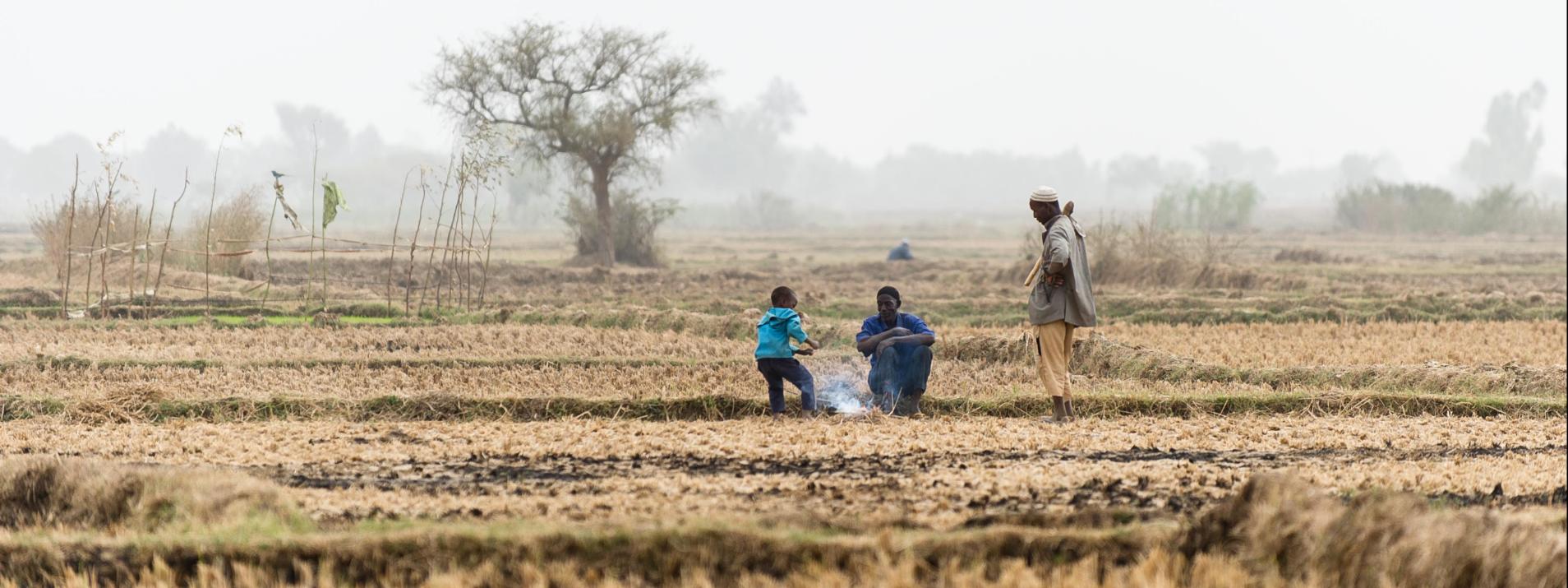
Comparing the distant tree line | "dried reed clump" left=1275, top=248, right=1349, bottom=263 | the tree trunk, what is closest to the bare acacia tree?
the tree trunk

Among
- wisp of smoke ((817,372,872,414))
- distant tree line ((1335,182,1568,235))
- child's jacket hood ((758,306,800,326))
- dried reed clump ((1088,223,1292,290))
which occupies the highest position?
distant tree line ((1335,182,1568,235))

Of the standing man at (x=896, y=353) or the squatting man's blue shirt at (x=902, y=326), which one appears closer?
the standing man at (x=896, y=353)

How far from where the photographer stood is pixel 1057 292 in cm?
902

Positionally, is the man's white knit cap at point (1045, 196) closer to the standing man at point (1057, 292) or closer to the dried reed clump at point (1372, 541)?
the standing man at point (1057, 292)

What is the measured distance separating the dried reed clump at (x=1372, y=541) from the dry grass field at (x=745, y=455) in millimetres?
14

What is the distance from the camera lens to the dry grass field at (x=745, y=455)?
18.0 feet

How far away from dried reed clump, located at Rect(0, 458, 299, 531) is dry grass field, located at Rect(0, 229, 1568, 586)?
2cm

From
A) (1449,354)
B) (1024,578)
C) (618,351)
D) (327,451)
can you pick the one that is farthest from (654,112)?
(1024,578)

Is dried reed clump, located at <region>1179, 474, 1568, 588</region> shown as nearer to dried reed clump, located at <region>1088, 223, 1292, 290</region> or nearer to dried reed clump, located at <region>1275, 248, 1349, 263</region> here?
dried reed clump, located at <region>1088, 223, 1292, 290</region>

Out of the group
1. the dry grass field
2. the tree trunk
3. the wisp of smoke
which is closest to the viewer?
the dry grass field

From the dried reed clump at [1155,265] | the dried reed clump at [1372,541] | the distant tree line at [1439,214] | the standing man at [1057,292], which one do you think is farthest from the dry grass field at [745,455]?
the distant tree line at [1439,214]

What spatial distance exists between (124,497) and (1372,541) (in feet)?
18.8

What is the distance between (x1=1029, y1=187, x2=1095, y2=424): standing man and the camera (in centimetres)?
889

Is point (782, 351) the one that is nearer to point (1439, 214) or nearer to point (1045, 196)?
point (1045, 196)
